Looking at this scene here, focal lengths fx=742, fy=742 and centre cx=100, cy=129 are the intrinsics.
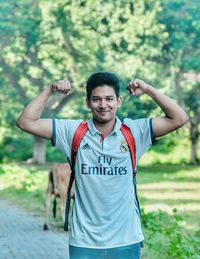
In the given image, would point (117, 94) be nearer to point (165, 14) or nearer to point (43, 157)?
point (165, 14)

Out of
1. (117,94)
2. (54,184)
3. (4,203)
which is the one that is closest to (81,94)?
(4,203)

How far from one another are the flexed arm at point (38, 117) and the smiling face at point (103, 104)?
0.19m

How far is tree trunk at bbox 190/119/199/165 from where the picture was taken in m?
39.2

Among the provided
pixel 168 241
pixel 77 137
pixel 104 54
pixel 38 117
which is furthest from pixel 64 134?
pixel 104 54

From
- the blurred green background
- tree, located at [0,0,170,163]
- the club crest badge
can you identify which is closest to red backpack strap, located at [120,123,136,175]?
the club crest badge

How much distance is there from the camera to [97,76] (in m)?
4.55

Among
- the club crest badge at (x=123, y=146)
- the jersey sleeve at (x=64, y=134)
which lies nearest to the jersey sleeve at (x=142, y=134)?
the club crest badge at (x=123, y=146)

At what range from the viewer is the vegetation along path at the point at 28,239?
9922 mm

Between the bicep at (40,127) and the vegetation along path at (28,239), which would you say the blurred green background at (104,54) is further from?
the bicep at (40,127)

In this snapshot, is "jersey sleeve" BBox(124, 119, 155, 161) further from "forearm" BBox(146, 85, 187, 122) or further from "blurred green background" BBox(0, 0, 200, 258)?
"blurred green background" BBox(0, 0, 200, 258)

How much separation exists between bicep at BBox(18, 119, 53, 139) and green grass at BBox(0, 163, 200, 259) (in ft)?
11.3

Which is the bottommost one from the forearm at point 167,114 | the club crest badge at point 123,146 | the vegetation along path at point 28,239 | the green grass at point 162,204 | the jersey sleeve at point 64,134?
the vegetation along path at point 28,239

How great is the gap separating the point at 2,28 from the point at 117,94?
2958 cm

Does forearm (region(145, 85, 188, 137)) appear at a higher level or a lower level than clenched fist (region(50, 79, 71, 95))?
lower
